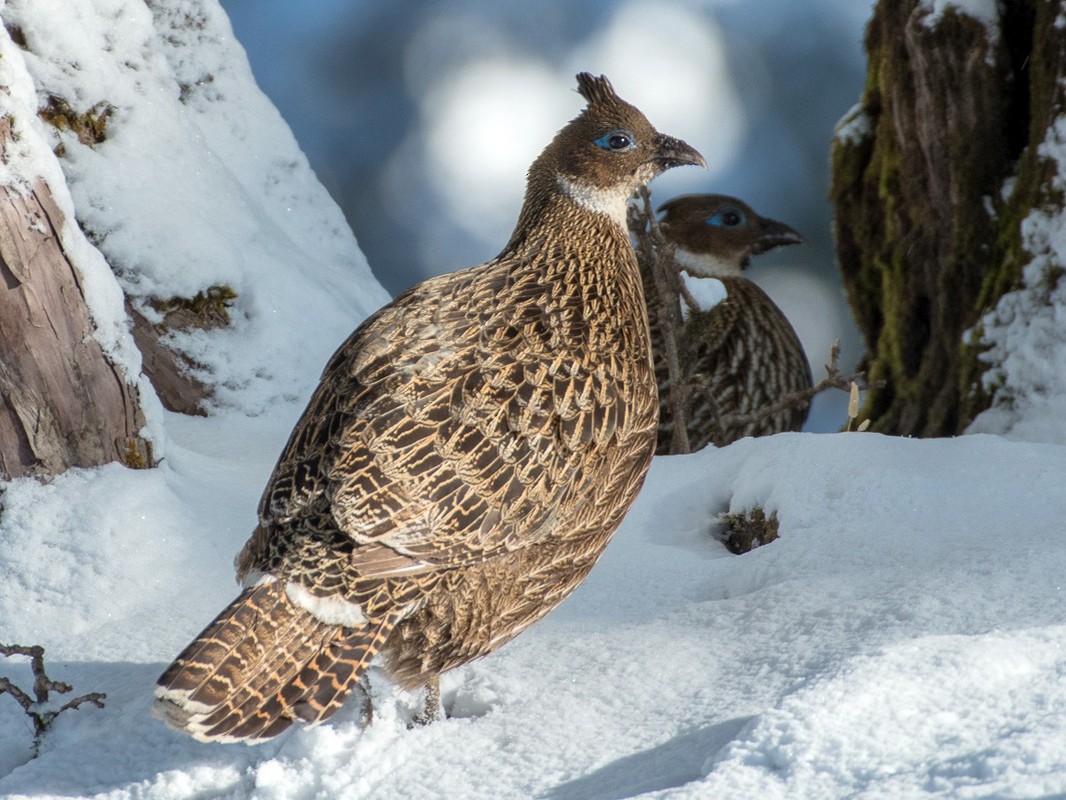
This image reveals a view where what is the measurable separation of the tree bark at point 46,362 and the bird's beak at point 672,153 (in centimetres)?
171

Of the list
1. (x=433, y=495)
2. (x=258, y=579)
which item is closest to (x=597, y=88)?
(x=433, y=495)

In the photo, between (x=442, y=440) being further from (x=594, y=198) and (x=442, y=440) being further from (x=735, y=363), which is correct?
(x=735, y=363)

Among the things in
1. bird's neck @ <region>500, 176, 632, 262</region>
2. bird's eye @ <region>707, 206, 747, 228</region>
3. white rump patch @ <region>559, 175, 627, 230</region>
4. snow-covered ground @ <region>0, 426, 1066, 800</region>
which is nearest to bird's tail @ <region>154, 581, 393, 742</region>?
snow-covered ground @ <region>0, 426, 1066, 800</region>

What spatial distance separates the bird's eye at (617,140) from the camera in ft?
12.1

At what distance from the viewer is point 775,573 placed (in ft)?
10.1

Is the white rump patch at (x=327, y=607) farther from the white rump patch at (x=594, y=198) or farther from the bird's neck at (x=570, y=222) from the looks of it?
the white rump patch at (x=594, y=198)

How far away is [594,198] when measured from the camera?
3.61 meters

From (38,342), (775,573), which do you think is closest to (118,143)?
(38,342)

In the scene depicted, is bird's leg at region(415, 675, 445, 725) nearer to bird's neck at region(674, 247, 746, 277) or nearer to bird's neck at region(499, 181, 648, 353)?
bird's neck at region(499, 181, 648, 353)

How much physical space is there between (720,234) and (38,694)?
4.20 metres

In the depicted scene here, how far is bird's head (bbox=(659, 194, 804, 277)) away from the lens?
606 cm

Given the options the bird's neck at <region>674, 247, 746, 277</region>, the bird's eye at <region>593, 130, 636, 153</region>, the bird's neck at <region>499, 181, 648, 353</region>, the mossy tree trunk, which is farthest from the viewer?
the bird's neck at <region>674, 247, 746, 277</region>

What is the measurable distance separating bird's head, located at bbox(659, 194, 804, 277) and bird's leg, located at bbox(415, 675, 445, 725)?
3.75 meters

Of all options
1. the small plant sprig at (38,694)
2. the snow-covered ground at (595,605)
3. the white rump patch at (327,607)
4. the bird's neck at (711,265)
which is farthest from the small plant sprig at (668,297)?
the small plant sprig at (38,694)
